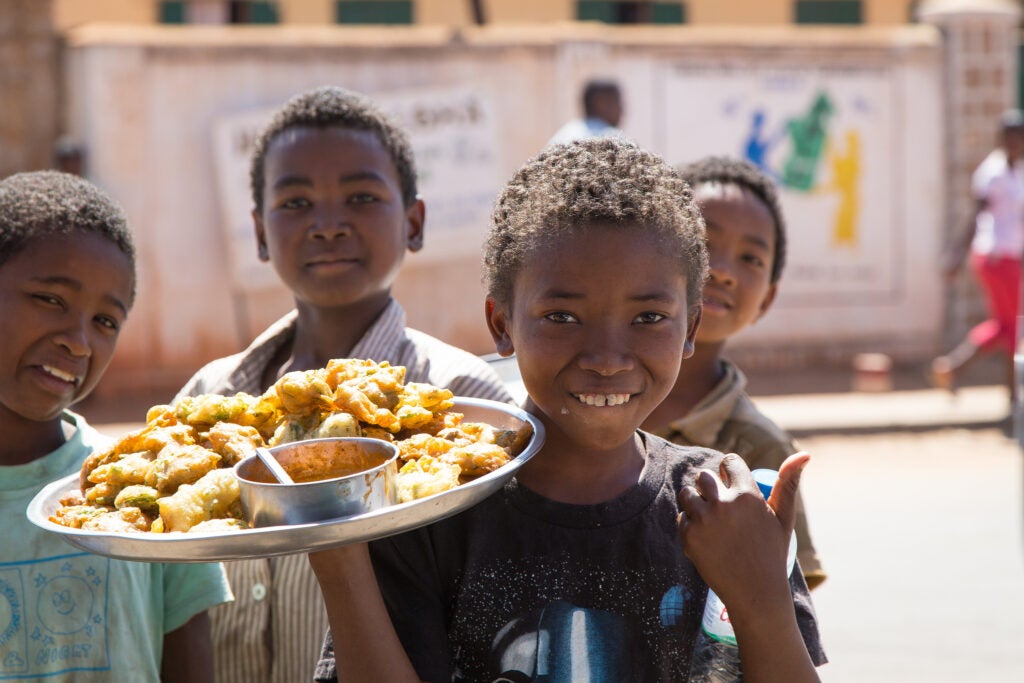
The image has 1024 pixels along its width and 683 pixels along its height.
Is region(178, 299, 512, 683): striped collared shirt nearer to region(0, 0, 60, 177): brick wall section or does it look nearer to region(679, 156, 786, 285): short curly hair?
region(679, 156, 786, 285): short curly hair

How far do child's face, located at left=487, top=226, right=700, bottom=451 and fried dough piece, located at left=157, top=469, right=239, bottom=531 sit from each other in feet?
1.47

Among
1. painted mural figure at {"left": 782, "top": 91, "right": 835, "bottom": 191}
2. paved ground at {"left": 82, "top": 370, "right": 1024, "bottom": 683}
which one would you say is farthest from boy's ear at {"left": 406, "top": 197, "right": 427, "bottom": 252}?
painted mural figure at {"left": 782, "top": 91, "right": 835, "bottom": 191}

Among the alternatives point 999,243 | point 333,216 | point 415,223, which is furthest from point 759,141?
point 333,216

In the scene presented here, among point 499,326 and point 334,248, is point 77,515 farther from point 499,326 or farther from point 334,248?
point 334,248

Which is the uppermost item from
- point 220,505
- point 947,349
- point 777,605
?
point 220,505

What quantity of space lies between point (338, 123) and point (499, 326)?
2.77 feet

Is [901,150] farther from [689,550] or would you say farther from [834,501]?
[689,550]

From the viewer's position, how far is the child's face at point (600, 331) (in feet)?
5.56

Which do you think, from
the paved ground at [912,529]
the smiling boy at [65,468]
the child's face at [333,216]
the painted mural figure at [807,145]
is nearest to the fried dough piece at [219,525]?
the smiling boy at [65,468]

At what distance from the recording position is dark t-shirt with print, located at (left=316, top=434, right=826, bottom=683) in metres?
1.71

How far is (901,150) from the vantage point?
11562 millimetres

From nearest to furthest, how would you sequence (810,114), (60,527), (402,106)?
(60,527), (402,106), (810,114)

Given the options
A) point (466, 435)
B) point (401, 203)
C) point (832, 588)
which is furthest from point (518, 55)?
point (466, 435)

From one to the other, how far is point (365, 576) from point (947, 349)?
35.9 feet
